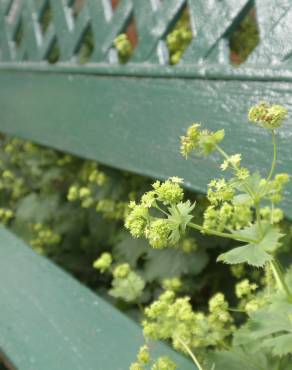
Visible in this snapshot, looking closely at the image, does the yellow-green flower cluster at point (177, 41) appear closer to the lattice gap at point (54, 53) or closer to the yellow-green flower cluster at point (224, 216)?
the lattice gap at point (54, 53)

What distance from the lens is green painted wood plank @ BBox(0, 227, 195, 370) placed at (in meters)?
1.03

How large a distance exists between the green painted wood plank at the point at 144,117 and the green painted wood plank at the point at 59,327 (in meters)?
0.43

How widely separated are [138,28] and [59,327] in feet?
3.46

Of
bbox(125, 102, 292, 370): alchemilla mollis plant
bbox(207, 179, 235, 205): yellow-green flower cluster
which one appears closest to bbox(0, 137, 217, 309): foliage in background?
bbox(125, 102, 292, 370): alchemilla mollis plant

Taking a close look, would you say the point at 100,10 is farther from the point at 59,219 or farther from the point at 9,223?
the point at 9,223

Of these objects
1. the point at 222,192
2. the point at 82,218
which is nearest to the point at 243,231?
the point at 222,192

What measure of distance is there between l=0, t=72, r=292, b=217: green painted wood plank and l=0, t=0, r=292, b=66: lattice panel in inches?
3.2

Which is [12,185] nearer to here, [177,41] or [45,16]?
[45,16]

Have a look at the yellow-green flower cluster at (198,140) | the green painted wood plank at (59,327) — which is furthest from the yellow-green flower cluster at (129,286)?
A: the yellow-green flower cluster at (198,140)

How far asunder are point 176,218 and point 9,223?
6.99 feet

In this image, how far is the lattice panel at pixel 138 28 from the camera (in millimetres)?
1313

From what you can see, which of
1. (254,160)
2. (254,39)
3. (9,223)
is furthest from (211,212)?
(9,223)

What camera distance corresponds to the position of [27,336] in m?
1.14

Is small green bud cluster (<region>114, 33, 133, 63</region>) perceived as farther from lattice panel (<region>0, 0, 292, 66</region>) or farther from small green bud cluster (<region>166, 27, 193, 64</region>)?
small green bud cluster (<region>166, 27, 193, 64</region>)
